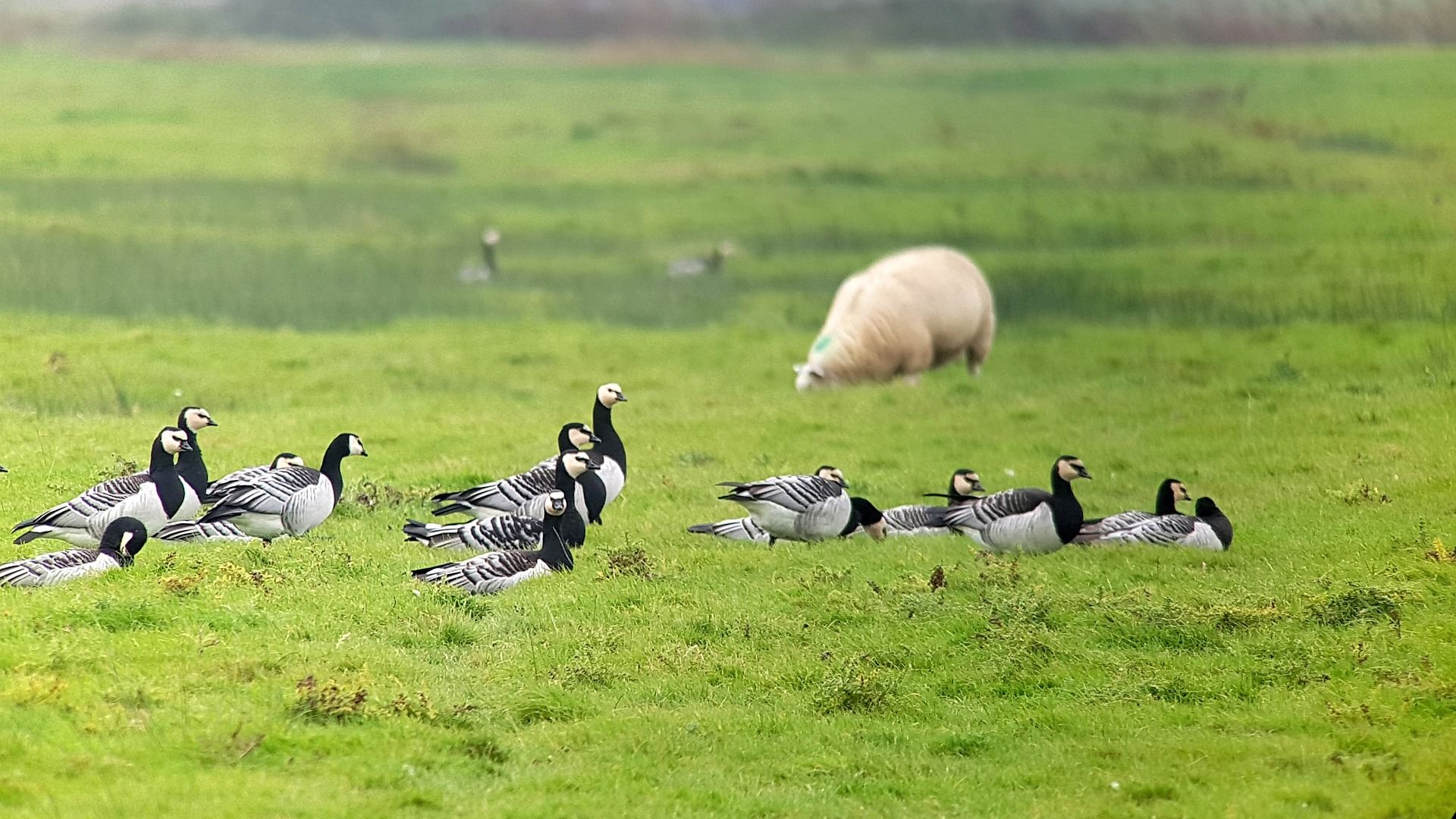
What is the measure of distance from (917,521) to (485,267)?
57.5 ft

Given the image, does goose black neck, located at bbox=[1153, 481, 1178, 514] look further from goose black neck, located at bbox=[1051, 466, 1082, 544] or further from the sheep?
the sheep

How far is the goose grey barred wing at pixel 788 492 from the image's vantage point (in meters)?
12.9

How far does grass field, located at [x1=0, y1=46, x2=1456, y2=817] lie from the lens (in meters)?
8.98

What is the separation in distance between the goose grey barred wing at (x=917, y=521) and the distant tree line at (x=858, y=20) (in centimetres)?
2538

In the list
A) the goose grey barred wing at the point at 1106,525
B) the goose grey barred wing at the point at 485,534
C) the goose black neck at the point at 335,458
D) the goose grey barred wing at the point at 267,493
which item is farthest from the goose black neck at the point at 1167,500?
the goose grey barred wing at the point at 267,493

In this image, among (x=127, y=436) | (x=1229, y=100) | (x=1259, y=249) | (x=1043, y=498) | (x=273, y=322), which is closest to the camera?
(x=1043, y=498)

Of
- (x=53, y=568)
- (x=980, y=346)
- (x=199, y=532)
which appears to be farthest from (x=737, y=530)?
(x=980, y=346)

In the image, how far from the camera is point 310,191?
30.6 meters

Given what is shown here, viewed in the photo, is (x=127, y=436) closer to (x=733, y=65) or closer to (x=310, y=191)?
(x=310, y=191)

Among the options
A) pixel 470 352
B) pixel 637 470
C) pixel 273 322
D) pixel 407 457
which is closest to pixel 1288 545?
pixel 637 470

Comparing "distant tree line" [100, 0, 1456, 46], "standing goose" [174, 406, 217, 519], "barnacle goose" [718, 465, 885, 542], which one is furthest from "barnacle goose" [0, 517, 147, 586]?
"distant tree line" [100, 0, 1456, 46]

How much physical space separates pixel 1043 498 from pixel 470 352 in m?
11.8

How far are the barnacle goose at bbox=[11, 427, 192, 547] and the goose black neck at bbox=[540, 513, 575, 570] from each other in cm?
269

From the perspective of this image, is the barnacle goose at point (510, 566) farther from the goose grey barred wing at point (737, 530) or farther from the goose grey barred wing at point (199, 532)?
the goose grey barred wing at point (737, 530)
